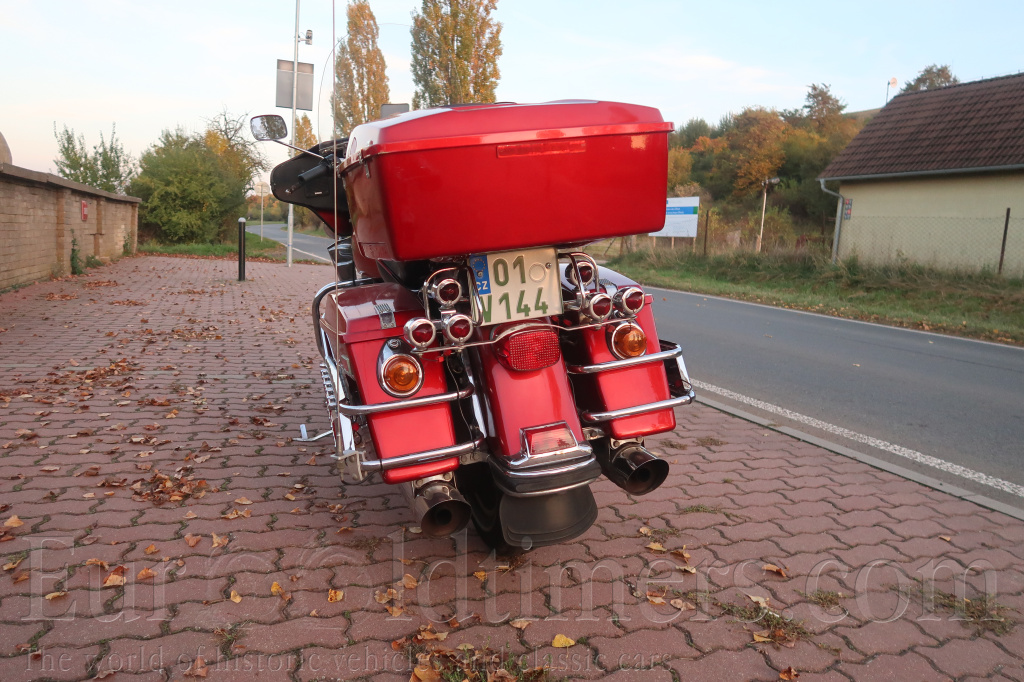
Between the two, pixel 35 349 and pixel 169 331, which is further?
pixel 169 331

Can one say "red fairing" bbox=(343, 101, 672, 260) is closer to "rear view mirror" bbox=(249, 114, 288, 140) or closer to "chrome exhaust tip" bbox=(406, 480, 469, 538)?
"chrome exhaust tip" bbox=(406, 480, 469, 538)

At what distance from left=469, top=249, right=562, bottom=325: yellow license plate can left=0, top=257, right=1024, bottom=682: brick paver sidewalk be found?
1135 millimetres

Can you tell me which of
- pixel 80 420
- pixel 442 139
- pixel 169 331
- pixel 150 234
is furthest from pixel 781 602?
pixel 150 234

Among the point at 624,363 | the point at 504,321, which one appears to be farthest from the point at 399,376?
the point at 624,363

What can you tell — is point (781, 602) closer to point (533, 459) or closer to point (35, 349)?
point (533, 459)

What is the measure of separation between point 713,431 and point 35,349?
6.48 meters

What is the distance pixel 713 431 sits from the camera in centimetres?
527

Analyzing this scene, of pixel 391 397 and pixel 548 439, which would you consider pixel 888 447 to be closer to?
pixel 548 439

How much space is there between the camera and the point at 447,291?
2.71 m

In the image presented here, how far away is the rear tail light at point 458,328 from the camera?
2.69 metres

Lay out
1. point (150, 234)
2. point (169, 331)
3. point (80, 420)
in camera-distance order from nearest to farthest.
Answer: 1. point (80, 420)
2. point (169, 331)
3. point (150, 234)

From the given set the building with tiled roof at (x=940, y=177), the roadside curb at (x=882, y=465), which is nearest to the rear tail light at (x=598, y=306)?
the roadside curb at (x=882, y=465)

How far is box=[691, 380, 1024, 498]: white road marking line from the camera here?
438 cm

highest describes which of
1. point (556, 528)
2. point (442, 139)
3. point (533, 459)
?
point (442, 139)
